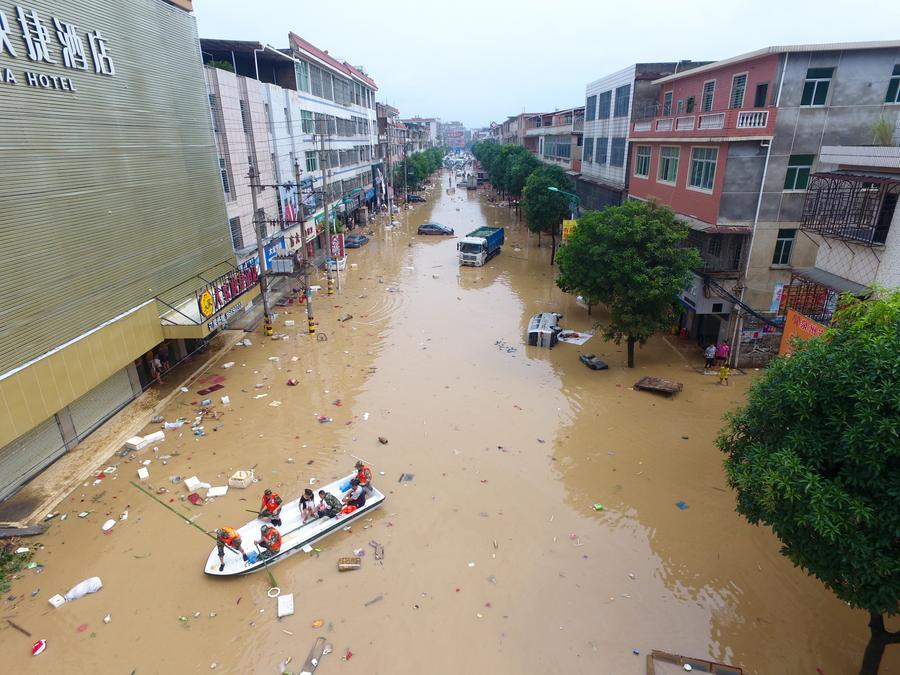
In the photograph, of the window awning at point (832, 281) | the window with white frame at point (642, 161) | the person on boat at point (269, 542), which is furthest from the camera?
the window with white frame at point (642, 161)

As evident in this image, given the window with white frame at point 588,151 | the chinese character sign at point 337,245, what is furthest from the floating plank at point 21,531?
the window with white frame at point 588,151

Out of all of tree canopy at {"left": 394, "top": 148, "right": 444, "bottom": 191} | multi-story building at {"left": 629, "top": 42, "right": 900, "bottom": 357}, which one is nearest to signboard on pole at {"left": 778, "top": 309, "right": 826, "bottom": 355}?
multi-story building at {"left": 629, "top": 42, "right": 900, "bottom": 357}

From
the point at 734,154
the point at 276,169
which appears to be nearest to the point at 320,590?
the point at 734,154

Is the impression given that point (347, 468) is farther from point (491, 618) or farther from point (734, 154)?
point (734, 154)

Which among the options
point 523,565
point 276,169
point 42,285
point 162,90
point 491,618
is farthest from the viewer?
point 276,169

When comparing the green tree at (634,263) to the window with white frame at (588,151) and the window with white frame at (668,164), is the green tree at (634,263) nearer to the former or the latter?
the window with white frame at (668,164)

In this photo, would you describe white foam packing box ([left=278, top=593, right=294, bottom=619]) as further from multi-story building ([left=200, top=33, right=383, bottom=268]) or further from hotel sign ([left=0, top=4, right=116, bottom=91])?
multi-story building ([left=200, top=33, right=383, bottom=268])
